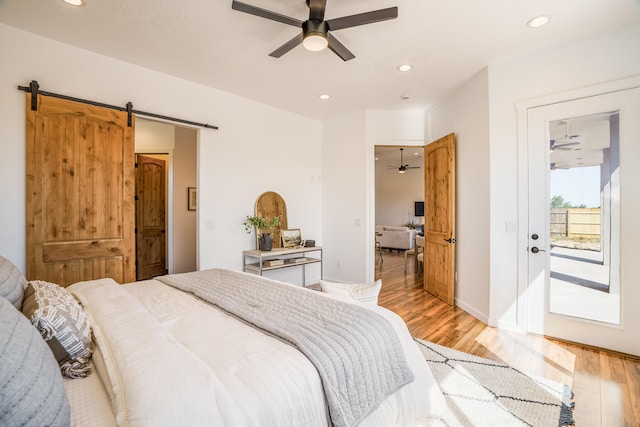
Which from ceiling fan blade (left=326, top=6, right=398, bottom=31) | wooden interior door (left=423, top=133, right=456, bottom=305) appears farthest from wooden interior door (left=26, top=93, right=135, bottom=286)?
wooden interior door (left=423, top=133, right=456, bottom=305)

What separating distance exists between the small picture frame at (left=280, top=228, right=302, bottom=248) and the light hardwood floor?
4.92 feet

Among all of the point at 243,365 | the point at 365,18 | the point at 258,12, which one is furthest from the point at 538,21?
the point at 243,365

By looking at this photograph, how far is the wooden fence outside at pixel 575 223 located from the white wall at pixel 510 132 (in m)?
0.26

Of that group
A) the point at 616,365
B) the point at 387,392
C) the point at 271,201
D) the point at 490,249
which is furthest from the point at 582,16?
the point at 271,201

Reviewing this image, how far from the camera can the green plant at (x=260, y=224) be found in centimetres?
415

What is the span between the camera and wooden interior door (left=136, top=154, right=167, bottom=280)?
5027mm

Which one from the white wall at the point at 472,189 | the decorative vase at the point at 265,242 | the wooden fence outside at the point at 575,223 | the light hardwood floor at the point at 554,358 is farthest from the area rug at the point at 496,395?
the decorative vase at the point at 265,242

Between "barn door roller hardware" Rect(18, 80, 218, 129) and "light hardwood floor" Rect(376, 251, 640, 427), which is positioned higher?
"barn door roller hardware" Rect(18, 80, 218, 129)

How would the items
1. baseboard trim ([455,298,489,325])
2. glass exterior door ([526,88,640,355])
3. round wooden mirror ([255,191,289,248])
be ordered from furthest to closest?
round wooden mirror ([255,191,289,248]) → baseboard trim ([455,298,489,325]) → glass exterior door ([526,88,640,355])

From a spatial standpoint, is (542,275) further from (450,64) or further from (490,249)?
(450,64)

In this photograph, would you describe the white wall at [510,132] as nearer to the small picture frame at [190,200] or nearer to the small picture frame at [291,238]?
the small picture frame at [291,238]

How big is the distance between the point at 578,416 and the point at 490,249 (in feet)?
5.61

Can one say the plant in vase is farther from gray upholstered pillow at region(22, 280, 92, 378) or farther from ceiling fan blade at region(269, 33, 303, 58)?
gray upholstered pillow at region(22, 280, 92, 378)

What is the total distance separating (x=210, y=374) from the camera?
96cm
